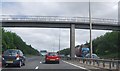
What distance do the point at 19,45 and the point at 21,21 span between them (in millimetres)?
79172

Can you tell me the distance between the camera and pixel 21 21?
5678 cm

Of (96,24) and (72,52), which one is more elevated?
(96,24)

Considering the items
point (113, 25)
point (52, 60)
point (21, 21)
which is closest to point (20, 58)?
point (52, 60)

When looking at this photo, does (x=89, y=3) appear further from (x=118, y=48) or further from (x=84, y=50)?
(x=118, y=48)

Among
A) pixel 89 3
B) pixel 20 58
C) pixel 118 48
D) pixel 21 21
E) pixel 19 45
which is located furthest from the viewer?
Result: pixel 19 45

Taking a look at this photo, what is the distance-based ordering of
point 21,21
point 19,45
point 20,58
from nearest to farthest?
point 20,58
point 21,21
point 19,45

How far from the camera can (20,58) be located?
2416cm

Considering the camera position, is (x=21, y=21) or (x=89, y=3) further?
(x=21, y=21)

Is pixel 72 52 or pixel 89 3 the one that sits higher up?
pixel 89 3

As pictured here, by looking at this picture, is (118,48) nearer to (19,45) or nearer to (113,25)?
(113,25)

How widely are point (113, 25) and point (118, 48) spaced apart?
37827 mm

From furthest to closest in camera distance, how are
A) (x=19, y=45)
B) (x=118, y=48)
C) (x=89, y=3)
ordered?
(x=19, y=45) → (x=118, y=48) → (x=89, y=3)

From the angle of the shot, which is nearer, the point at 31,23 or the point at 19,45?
the point at 31,23

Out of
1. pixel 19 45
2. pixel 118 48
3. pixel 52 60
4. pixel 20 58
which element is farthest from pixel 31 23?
pixel 19 45
